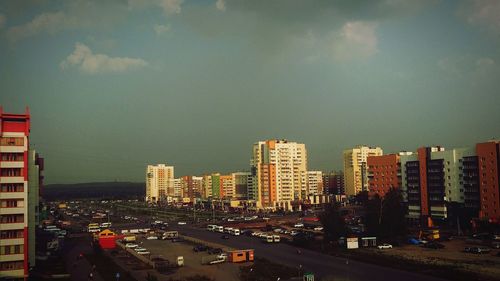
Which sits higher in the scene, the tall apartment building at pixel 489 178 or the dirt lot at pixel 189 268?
the tall apartment building at pixel 489 178

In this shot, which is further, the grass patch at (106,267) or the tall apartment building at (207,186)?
the tall apartment building at (207,186)

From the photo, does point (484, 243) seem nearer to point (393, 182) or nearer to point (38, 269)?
point (393, 182)

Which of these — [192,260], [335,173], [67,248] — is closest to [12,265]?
[192,260]

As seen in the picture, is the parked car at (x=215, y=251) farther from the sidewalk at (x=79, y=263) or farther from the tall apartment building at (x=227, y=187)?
the tall apartment building at (x=227, y=187)

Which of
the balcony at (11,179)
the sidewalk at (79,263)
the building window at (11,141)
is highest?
the building window at (11,141)

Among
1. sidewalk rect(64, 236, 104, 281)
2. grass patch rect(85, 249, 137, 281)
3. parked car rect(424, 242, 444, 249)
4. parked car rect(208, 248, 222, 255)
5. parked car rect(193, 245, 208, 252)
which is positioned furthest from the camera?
parked car rect(193, 245, 208, 252)

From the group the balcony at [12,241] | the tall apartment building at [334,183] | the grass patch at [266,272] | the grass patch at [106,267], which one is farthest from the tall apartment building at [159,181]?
the balcony at [12,241]

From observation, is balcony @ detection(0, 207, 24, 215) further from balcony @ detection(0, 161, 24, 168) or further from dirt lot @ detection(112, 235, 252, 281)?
dirt lot @ detection(112, 235, 252, 281)

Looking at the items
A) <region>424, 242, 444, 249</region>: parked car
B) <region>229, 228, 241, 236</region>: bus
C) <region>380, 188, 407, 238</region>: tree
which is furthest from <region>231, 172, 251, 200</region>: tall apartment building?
<region>424, 242, 444, 249</region>: parked car
